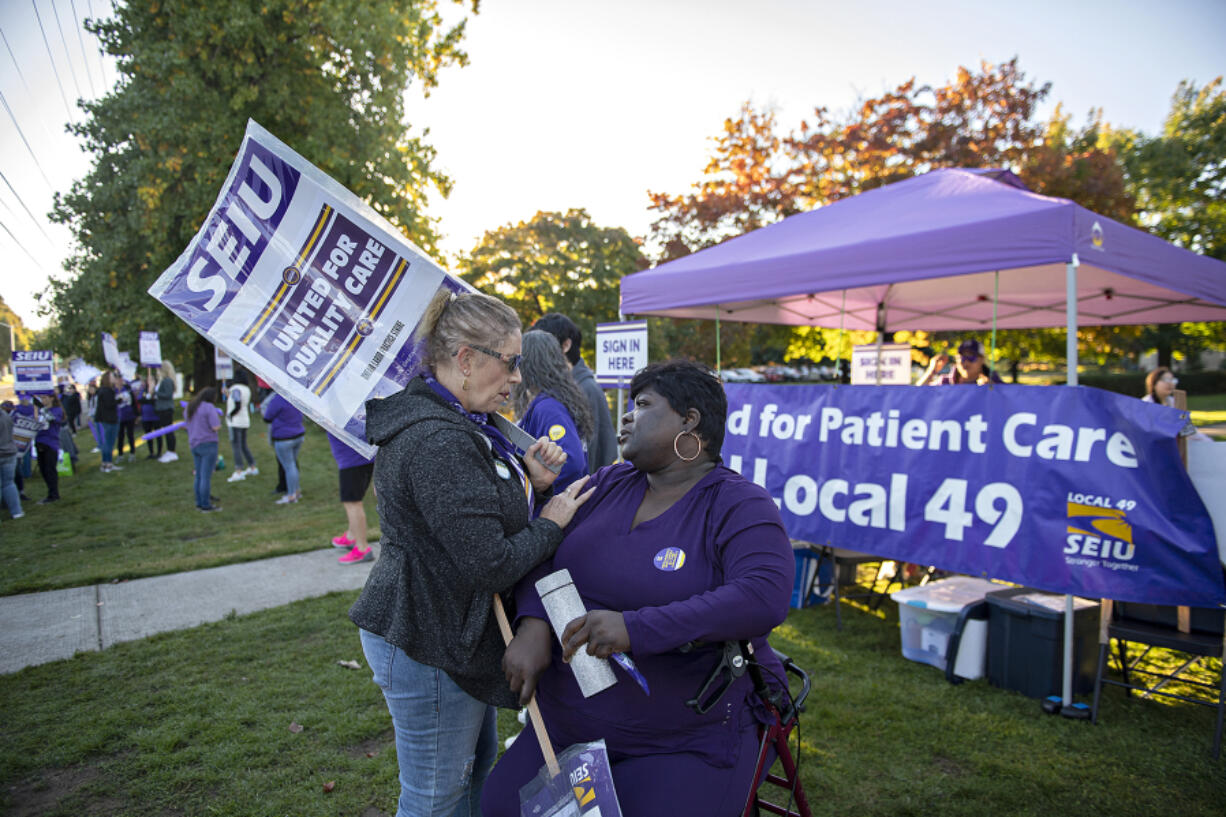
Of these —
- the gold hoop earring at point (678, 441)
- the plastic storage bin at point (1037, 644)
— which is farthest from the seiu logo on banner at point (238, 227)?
the plastic storage bin at point (1037, 644)

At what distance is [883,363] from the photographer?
9.81 meters

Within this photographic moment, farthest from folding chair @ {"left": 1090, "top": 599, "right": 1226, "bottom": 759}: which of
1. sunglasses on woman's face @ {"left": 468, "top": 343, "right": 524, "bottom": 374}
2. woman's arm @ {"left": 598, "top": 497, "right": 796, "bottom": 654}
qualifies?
sunglasses on woman's face @ {"left": 468, "top": 343, "right": 524, "bottom": 374}

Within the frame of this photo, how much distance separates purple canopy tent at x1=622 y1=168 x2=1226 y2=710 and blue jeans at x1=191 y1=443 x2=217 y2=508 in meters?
6.80

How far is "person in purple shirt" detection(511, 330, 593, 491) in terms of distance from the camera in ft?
9.43

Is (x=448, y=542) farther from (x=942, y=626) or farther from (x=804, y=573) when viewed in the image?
(x=804, y=573)

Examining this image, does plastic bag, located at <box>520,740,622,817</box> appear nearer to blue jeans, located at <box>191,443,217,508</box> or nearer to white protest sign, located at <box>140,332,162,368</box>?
blue jeans, located at <box>191,443,217,508</box>

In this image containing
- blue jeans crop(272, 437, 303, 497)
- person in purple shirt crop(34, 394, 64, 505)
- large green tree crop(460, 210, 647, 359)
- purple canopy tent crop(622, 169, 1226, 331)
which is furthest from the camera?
large green tree crop(460, 210, 647, 359)

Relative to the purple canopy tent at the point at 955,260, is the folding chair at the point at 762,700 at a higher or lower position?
lower

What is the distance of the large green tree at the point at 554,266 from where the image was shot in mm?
22344

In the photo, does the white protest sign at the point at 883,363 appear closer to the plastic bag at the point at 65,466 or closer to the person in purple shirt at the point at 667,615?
the person in purple shirt at the point at 667,615

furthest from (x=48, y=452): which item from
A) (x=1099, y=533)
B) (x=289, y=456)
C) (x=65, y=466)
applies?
(x=1099, y=533)

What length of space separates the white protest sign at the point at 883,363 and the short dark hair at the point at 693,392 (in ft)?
26.7

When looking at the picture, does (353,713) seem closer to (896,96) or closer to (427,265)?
(427,265)

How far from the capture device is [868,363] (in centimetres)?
978
